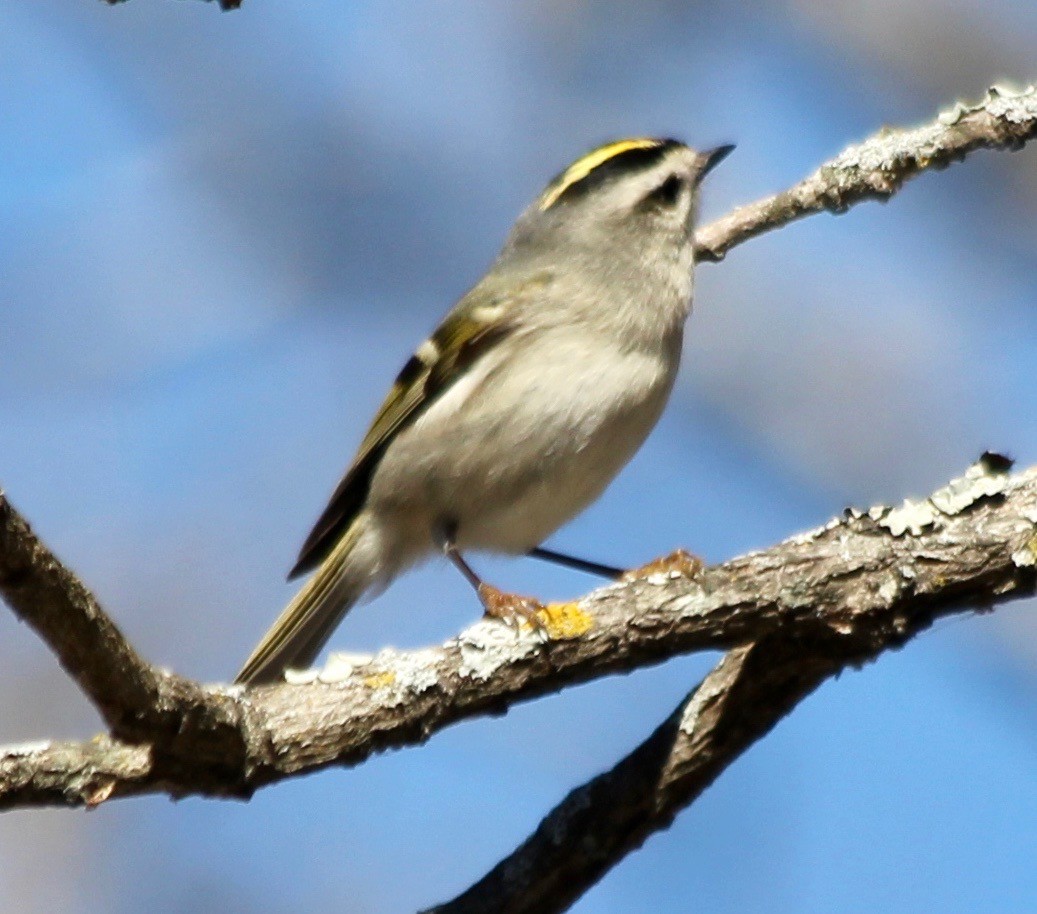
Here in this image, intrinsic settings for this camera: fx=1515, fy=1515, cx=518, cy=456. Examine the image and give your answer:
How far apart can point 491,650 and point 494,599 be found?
54cm

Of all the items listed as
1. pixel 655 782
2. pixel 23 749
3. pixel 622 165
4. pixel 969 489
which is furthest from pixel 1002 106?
pixel 23 749

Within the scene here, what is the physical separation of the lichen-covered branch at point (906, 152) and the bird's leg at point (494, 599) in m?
1.49

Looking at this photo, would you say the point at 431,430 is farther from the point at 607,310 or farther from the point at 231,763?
the point at 231,763

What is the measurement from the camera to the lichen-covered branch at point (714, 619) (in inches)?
135

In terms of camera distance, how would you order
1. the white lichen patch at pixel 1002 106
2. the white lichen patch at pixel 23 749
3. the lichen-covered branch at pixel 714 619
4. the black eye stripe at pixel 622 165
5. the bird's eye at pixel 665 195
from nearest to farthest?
the white lichen patch at pixel 23 749
the lichen-covered branch at pixel 714 619
the white lichen patch at pixel 1002 106
the bird's eye at pixel 665 195
the black eye stripe at pixel 622 165

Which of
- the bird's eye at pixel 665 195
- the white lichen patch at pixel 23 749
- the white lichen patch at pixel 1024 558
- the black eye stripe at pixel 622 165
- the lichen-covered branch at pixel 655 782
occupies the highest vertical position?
the black eye stripe at pixel 622 165

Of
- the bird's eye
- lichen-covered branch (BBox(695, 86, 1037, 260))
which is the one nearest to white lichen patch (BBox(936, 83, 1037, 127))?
Answer: lichen-covered branch (BBox(695, 86, 1037, 260))

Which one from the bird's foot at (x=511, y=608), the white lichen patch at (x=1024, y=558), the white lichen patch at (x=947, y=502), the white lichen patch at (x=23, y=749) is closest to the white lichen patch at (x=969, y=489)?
the white lichen patch at (x=947, y=502)

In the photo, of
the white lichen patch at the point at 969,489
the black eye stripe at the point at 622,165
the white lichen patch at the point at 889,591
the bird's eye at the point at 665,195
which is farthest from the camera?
the black eye stripe at the point at 622,165

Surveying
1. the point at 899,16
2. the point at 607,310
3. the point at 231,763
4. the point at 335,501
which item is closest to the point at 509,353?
the point at 607,310

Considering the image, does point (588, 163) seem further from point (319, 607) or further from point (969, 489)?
point (969, 489)

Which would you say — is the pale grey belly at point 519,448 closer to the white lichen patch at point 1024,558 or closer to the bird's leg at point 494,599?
the bird's leg at point 494,599

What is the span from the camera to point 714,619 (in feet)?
11.7

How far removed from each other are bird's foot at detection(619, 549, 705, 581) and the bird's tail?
0.99 metres
